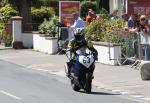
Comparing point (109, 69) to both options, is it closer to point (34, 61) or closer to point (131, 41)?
point (131, 41)

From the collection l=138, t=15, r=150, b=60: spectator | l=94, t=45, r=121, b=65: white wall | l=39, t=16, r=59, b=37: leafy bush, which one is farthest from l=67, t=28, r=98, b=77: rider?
l=39, t=16, r=59, b=37: leafy bush

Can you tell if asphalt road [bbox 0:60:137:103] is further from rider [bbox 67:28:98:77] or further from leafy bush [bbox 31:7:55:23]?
leafy bush [bbox 31:7:55:23]

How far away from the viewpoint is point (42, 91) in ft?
51.8

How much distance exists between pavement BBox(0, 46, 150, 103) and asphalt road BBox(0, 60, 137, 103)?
48 cm

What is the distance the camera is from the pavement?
15859mm

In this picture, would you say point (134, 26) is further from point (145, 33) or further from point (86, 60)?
point (86, 60)

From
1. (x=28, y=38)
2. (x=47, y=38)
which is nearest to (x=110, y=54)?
(x=47, y=38)

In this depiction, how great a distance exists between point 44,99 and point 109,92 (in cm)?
245

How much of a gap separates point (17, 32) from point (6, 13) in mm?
5272

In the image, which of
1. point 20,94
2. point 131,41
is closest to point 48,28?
point 131,41

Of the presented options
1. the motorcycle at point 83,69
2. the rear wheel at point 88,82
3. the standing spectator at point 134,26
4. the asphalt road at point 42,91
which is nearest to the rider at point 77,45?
the motorcycle at point 83,69

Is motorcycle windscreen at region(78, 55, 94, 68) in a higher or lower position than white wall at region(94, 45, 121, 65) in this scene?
higher

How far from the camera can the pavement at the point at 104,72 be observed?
15.9 meters

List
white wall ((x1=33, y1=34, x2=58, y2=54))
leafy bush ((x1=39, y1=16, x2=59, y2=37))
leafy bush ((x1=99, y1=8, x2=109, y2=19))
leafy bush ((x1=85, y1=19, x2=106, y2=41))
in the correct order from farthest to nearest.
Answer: leafy bush ((x1=39, y1=16, x2=59, y2=37)), leafy bush ((x1=99, y1=8, x2=109, y2=19)), white wall ((x1=33, y1=34, x2=58, y2=54)), leafy bush ((x1=85, y1=19, x2=106, y2=41))
